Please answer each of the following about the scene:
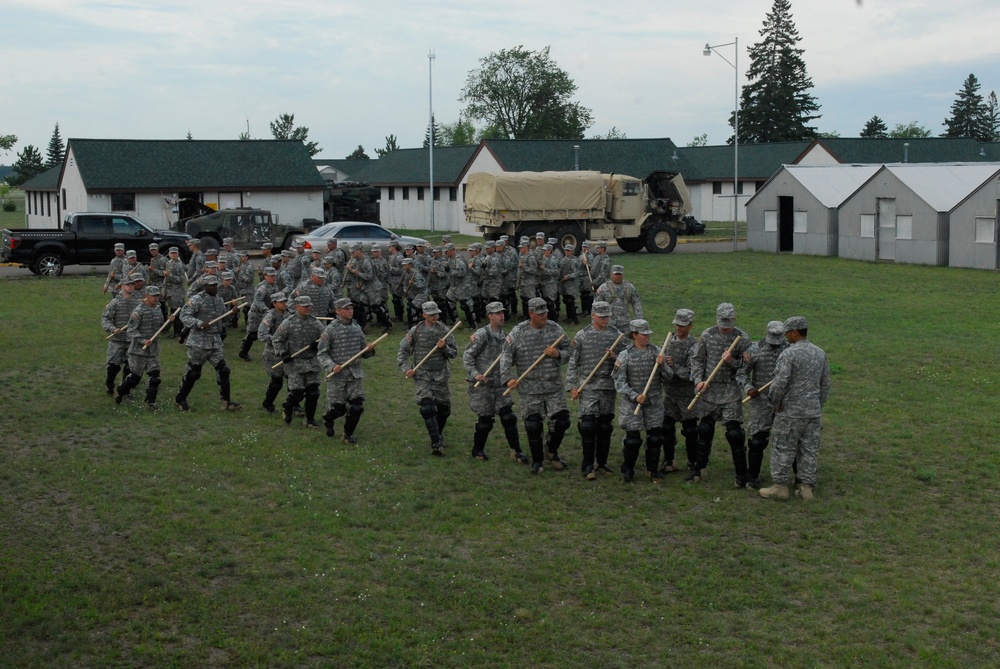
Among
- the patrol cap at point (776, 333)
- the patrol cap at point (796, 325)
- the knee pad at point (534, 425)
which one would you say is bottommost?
the knee pad at point (534, 425)

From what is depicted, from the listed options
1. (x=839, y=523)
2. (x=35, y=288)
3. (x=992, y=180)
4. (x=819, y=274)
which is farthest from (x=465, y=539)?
(x=992, y=180)

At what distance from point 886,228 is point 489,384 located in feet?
94.7

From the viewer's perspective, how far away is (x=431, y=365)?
14062mm

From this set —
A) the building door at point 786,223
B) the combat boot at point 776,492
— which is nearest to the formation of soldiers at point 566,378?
the combat boot at point 776,492

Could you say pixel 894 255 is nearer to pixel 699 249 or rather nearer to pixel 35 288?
pixel 699 249

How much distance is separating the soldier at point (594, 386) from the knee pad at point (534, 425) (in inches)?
19.2

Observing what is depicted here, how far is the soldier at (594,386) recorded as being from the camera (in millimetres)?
12906

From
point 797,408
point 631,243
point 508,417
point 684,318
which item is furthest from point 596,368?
point 631,243

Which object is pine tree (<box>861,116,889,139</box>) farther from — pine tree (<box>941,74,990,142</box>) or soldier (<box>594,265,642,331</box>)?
soldier (<box>594,265,642,331</box>)

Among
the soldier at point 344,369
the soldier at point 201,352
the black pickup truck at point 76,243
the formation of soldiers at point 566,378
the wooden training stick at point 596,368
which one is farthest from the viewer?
the black pickup truck at point 76,243

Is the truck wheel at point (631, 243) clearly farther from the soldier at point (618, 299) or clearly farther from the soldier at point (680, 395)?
the soldier at point (680, 395)

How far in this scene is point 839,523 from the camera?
11.3 m

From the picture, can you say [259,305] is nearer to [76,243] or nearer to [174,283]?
[174,283]

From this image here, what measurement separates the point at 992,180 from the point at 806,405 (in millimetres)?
26360
